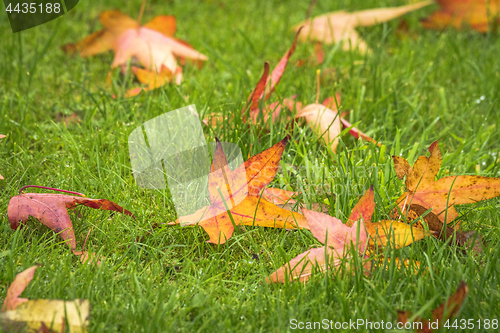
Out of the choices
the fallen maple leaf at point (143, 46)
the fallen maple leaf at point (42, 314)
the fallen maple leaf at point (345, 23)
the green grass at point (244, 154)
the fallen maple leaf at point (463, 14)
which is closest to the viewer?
the fallen maple leaf at point (42, 314)

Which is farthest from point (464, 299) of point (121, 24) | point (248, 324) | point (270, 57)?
point (121, 24)

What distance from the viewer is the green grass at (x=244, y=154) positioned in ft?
3.38

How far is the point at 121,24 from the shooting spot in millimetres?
2195

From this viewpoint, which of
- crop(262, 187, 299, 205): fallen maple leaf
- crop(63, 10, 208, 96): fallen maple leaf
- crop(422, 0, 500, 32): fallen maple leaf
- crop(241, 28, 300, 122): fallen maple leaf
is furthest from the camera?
crop(422, 0, 500, 32): fallen maple leaf

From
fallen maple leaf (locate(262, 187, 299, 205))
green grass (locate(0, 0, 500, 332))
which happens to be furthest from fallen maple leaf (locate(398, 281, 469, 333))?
fallen maple leaf (locate(262, 187, 299, 205))

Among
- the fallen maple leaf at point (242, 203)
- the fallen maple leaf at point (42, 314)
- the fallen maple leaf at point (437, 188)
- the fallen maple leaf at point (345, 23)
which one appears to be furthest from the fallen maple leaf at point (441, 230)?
the fallen maple leaf at point (345, 23)

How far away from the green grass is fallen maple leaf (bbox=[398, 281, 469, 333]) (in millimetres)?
30

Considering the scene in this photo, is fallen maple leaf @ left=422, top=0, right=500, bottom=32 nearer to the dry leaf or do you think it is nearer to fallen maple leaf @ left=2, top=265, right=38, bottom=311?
the dry leaf

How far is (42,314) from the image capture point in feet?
3.03

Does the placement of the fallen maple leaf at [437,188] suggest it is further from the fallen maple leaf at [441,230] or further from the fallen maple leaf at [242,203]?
the fallen maple leaf at [242,203]

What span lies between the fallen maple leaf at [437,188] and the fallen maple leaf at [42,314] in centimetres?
87

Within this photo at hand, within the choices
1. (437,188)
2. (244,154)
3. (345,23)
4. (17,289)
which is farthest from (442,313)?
(345,23)

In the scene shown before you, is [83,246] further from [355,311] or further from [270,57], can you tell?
[270,57]

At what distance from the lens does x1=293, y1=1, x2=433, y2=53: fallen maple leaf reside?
2484mm
